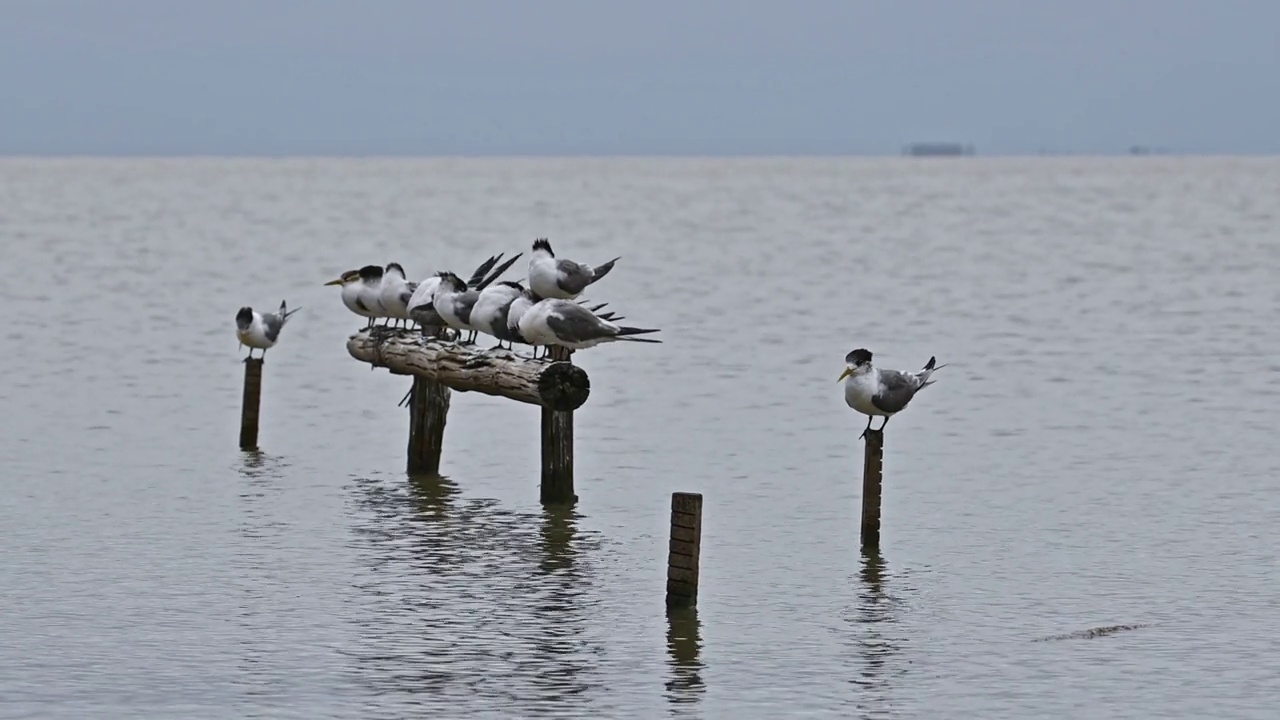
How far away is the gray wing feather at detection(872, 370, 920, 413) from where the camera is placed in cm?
1538

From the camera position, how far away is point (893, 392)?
15406mm

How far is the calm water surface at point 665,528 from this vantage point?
11867 millimetres

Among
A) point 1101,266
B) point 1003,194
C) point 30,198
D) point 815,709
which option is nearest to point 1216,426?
point 815,709

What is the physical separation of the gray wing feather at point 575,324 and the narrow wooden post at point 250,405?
5.09 metres

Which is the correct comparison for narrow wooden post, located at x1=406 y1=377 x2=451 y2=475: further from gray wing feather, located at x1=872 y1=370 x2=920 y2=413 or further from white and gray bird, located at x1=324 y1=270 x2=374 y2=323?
gray wing feather, located at x1=872 y1=370 x2=920 y2=413

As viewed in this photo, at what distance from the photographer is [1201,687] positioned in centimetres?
1178

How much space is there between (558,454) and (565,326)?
1262 mm

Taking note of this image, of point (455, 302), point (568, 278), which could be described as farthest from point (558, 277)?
point (455, 302)

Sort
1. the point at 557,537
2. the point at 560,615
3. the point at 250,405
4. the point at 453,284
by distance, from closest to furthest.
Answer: the point at 560,615 → the point at 557,537 → the point at 453,284 → the point at 250,405

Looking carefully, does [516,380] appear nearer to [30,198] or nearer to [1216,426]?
[1216,426]

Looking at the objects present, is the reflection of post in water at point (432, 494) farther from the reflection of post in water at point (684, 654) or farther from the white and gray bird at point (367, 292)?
the reflection of post in water at point (684, 654)

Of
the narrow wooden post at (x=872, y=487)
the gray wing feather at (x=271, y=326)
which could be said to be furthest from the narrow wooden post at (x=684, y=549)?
the gray wing feather at (x=271, y=326)

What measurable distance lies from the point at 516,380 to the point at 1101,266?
41.0m

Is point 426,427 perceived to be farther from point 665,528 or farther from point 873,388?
point 873,388
